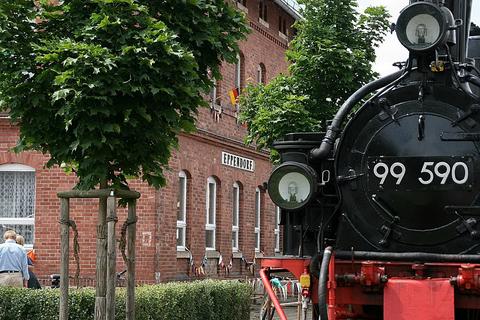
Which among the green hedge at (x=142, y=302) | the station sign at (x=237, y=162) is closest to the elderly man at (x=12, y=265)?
the green hedge at (x=142, y=302)

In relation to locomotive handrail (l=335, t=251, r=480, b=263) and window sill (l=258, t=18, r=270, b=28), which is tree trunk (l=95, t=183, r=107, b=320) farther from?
window sill (l=258, t=18, r=270, b=28)

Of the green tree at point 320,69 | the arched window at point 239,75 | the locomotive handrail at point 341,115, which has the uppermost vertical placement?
the arched window at point 239,75

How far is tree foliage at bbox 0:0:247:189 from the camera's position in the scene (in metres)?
7.60

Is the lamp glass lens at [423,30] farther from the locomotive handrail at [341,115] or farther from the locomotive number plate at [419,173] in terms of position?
the locomotive number plate at [419,173]

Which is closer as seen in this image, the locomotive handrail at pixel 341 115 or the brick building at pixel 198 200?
the locomotive handrail at pixel 341 115

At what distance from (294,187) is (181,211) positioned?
13055 mm

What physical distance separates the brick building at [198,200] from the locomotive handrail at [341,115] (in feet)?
22.0

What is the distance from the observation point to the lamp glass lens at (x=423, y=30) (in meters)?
7.38

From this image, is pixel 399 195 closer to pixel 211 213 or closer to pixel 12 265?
pixel 12 265

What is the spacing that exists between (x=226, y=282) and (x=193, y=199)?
22.9 ft

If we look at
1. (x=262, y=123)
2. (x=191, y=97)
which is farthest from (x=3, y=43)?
(x=262, y=123)

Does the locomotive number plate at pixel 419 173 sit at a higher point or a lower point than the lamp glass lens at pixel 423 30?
lower

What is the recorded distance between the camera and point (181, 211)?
20.7 metres

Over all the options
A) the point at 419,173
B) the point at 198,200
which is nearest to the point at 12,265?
the point at 419,173
